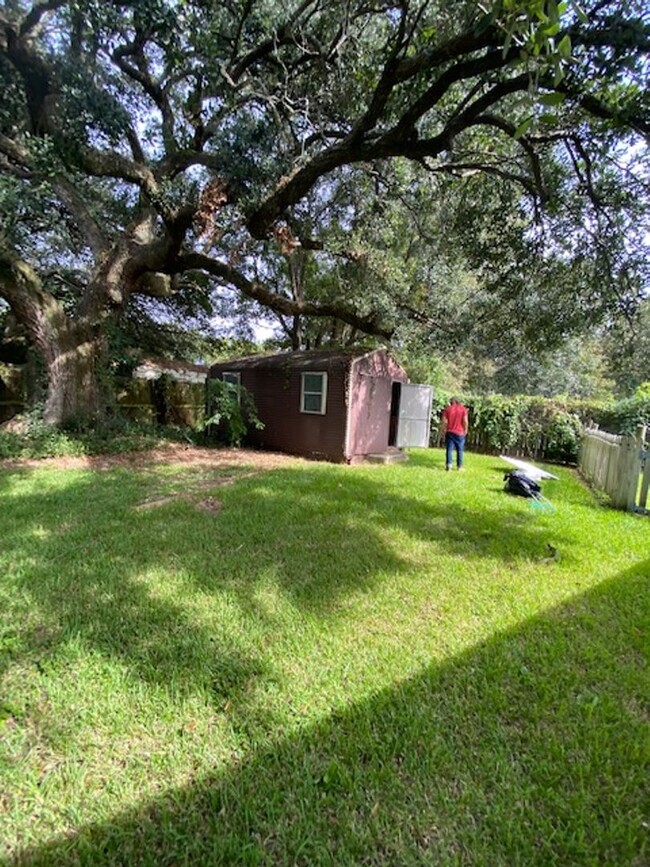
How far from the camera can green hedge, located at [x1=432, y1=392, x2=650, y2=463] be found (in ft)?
34.9

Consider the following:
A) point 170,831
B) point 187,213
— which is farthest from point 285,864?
point 187,213

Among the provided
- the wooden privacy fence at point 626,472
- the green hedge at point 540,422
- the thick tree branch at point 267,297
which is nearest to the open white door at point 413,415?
the thick tree branch at point 267,297

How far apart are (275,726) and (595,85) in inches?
238

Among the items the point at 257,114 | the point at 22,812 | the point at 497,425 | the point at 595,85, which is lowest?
the point at 22,812

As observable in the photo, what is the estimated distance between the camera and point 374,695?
197cm

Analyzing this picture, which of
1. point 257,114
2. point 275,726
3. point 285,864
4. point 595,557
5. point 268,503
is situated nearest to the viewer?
point 285,864

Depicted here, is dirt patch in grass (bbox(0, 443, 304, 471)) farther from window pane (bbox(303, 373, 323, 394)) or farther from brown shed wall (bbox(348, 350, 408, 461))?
window pane (bbox(303, 373, 323, 394))

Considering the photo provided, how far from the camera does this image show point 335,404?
9133 millimetres

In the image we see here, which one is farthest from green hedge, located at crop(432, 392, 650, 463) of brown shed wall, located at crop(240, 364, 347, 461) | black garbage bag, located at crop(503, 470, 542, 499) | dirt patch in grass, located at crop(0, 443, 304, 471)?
dirt patch in grass, located at crop(0, 443, 304, 471)

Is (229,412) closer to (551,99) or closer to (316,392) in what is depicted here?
(316,392)

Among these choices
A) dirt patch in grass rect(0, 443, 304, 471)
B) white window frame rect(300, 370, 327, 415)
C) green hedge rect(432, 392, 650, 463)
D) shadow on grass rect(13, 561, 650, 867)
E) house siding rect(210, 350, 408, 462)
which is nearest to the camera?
shadow on grass rect(13, 561, 650, 867)

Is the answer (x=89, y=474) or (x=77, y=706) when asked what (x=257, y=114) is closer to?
(x=89, y=474)

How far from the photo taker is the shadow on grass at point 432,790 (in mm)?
1309

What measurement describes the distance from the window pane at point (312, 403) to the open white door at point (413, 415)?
7.52 ft
